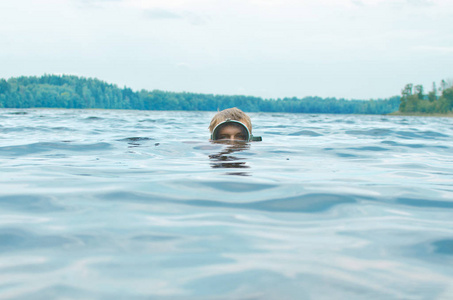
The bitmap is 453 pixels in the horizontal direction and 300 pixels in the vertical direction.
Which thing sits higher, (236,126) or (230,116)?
(230,116)

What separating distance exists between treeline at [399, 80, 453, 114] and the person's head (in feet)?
441

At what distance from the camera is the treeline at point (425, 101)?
431 feet

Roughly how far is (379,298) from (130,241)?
1540mm

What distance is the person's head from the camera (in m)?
10.1

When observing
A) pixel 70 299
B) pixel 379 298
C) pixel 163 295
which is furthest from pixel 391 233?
pixel 70 299

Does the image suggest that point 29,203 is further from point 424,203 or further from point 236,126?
point 236,126

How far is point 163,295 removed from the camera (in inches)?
79.7

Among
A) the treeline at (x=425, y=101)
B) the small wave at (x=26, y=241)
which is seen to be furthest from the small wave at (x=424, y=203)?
the treeline at (x=425, y=101)

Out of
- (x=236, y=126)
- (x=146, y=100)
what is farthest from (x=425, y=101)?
(x=236, y=126)

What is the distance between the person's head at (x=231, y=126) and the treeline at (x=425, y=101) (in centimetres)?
13437

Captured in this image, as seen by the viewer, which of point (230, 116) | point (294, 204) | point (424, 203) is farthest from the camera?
point (230, 116)

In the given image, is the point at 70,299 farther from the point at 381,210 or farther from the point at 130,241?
the point at 381,210

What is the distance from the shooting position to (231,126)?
10.5 meters

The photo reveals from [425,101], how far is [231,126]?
145978 millimetres
